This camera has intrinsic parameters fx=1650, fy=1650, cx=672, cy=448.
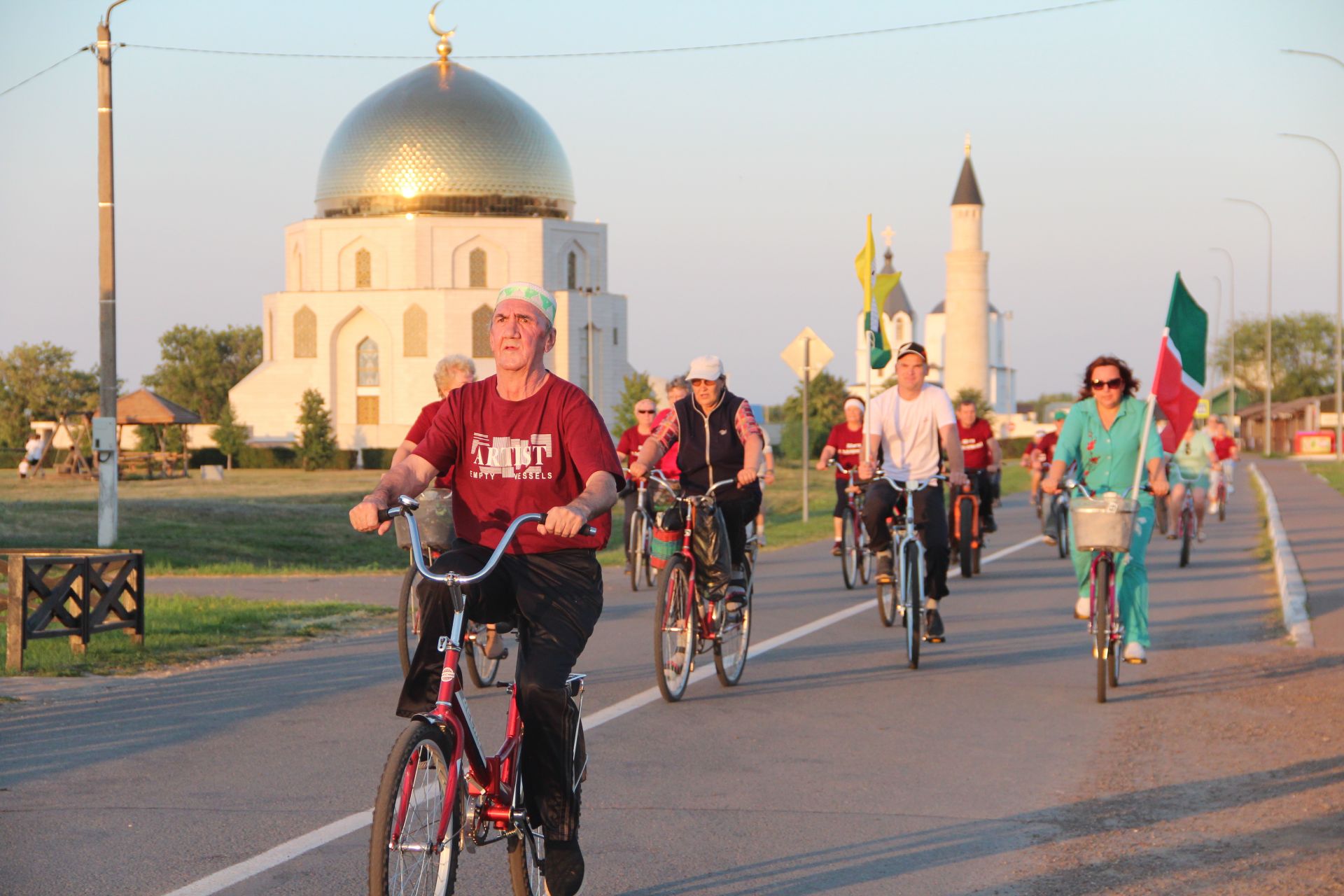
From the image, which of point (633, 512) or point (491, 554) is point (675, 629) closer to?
point (491, 554)

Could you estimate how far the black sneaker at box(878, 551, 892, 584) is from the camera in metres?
10.7

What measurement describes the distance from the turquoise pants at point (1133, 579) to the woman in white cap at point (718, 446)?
6.12ft

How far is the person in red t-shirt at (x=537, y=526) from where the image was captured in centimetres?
464

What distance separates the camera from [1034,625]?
1264cm

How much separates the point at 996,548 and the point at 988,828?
1564cm

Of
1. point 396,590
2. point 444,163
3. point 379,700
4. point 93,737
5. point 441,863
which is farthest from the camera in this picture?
point 444,163

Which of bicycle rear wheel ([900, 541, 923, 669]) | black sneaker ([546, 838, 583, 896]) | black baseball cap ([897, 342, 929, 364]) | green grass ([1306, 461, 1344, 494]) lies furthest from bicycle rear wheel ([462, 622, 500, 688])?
green grass ([1306, 461, 1344, 494])

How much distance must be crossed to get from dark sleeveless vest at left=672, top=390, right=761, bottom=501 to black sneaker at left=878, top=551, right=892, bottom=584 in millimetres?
1551

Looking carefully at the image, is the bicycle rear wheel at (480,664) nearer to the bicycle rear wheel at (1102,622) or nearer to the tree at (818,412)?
the bicycle rear wheel at (1102,622)

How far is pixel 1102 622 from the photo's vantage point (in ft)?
29.2

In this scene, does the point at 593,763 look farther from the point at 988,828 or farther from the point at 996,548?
the point at 996,548

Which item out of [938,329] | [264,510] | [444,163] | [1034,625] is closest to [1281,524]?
[1034,625]

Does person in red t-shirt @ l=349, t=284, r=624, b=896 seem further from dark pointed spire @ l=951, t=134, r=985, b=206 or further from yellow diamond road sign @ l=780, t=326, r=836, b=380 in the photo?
dark pointed spire @ l=951, t=134, r=985, b=206

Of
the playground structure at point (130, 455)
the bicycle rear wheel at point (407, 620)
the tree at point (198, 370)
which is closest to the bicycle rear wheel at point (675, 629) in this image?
the bicycle rear wheel at point (407, 620)
